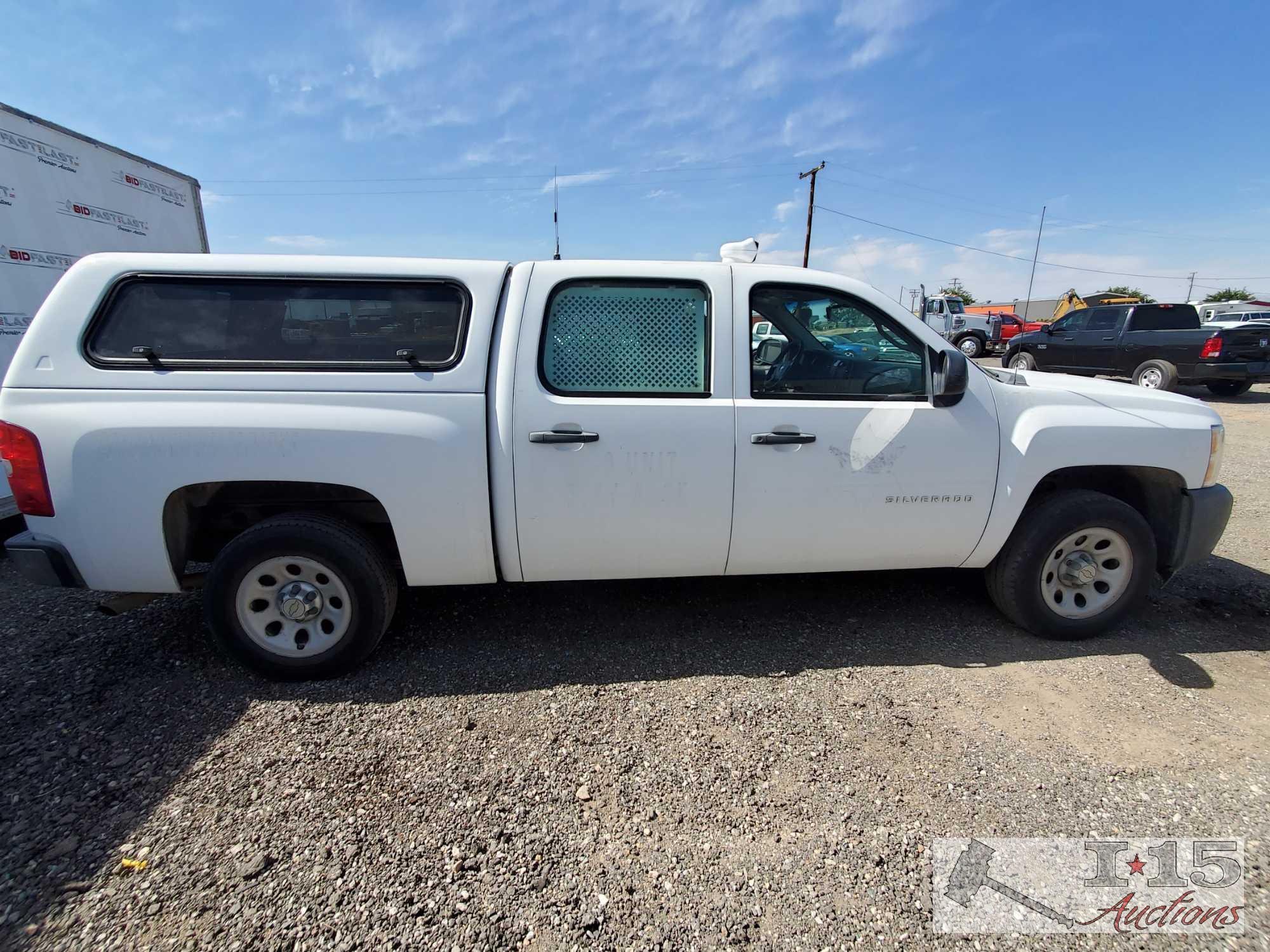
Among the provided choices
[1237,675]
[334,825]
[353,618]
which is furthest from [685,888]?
[1237,675]

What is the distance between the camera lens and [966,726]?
2.62 metres

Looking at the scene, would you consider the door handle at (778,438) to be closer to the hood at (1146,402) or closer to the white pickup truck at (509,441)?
the white pickup truck at (509,441)

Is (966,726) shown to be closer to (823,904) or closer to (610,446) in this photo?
(823,904)

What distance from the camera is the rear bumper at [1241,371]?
11.2 metres

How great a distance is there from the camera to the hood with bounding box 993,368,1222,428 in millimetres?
3164

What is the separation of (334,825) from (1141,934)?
2.56 meters

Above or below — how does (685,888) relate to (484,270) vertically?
below

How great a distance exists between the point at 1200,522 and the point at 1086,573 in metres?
0.64

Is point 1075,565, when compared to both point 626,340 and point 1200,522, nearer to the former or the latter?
point 1200,522

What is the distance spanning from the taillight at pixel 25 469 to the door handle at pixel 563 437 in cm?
204

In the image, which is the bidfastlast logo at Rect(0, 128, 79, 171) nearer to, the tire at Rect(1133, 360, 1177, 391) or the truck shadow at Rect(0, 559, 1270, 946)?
the truck shadow at Rect(0, 559, 1270, 946)

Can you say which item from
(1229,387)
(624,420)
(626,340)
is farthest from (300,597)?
(1229,387)

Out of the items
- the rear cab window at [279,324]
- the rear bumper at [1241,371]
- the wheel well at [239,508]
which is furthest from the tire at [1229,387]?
the wheel well at [239,508]

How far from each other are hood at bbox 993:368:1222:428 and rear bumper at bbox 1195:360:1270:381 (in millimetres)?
11100
